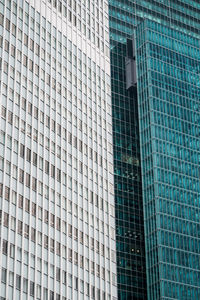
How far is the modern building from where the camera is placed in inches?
5842

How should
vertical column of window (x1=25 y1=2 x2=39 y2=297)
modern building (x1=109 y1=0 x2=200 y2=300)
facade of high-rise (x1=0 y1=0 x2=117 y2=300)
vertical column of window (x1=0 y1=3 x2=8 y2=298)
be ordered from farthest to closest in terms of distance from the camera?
modern building (x1=109 y1=0 x2=200 y2=300)
facade of high-rise (x1=0 y1=0 x2=117 y2=300)
vertical column of window (x1=25 y1=2 x2=39 y2=297)
vertical column of window (x1=0 y1=3 x2=8 y2=298)

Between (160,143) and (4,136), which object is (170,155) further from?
(4,136)

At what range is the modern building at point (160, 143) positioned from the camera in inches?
5842

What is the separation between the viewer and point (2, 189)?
82000mm

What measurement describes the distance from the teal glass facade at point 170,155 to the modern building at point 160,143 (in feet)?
0.74

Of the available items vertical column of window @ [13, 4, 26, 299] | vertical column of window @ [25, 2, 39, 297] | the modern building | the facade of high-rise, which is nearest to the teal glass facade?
the modern building

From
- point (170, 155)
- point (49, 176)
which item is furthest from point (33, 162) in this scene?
point (170, 155)

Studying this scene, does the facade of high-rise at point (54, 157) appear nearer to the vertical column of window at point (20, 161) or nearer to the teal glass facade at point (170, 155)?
the vertical column of window at point (20, 161)

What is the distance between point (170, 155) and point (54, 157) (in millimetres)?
70361

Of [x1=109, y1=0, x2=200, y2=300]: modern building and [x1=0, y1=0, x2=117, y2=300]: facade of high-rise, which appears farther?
[x1=109, y1=0, x2=200, y2=300]: modern building

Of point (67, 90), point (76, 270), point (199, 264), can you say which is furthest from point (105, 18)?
point (199, 264)

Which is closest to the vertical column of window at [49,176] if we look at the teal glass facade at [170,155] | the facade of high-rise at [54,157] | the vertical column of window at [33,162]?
the facade of high-rise at [54,157]

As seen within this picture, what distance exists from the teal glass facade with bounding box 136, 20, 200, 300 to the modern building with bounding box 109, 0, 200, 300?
224mm

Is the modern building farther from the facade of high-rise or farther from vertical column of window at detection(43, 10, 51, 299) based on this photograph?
vertical column of window at detection(43, 10, 51, 299)
